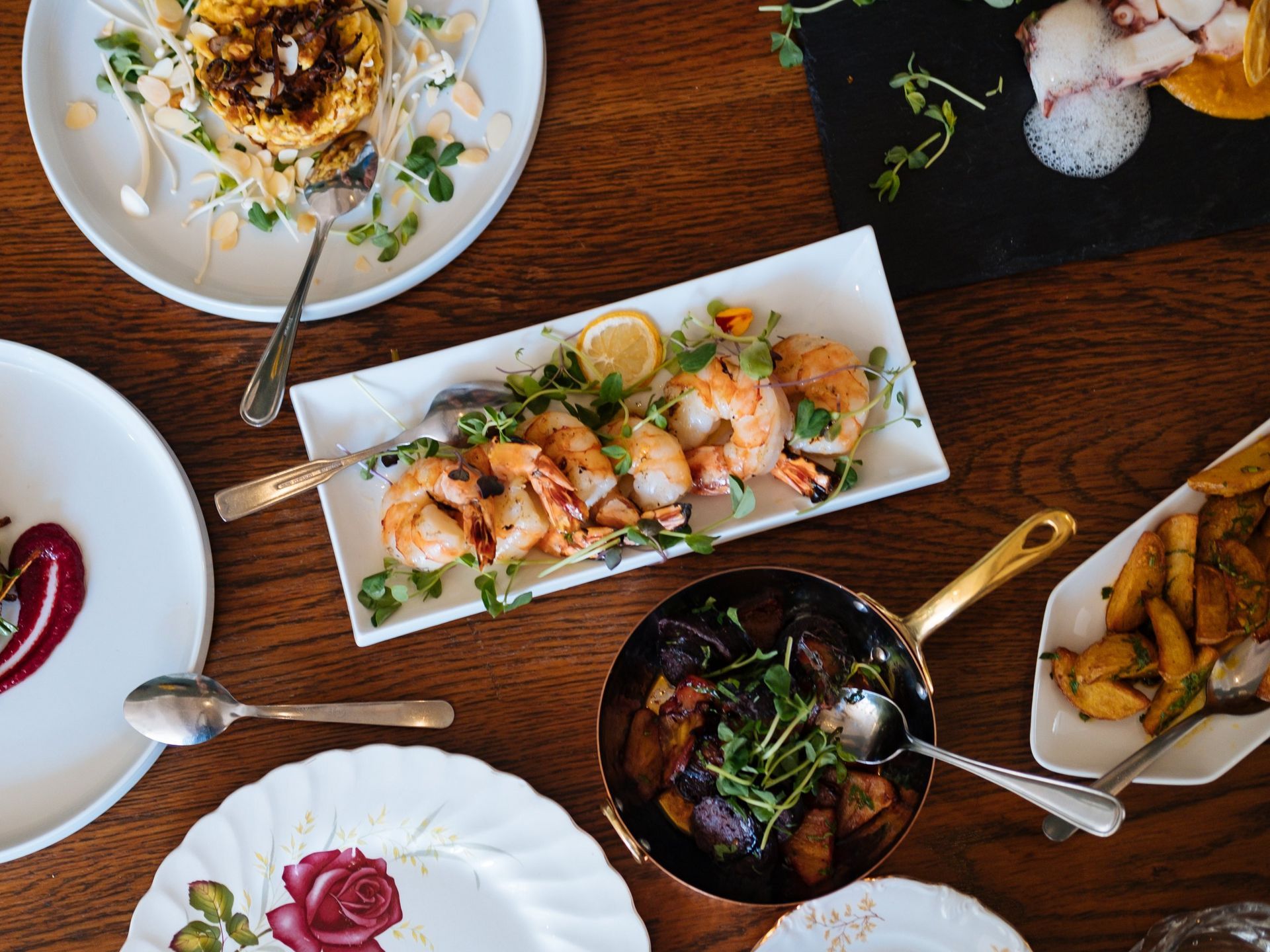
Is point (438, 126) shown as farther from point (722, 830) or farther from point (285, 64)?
point (722, 830)

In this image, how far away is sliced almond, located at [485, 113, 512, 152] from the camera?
4.56 ft

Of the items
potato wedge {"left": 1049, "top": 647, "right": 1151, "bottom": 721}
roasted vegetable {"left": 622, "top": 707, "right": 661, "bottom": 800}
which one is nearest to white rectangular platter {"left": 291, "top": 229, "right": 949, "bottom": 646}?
roasted vegetable {"left": 622, "top": 707, "right": 661, "bottom": 800}

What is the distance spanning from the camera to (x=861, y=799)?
4.29 feet

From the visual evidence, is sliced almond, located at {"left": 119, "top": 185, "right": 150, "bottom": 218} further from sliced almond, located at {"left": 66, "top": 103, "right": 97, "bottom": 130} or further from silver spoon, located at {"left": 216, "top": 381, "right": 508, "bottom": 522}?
silver spoon, located at {"left": 216, "top": 381, "right": 508, "bottom": 522}

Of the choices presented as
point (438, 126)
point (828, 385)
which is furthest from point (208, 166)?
point (828, 385)

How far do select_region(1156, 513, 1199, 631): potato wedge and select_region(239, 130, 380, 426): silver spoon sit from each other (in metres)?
1.33

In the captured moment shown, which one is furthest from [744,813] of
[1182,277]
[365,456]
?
[1182,277]

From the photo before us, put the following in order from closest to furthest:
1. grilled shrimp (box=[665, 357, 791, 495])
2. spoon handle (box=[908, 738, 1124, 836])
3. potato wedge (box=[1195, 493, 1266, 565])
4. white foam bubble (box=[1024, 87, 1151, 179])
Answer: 1. spoon handle (box=[908, 738, 1124, 836])
2. grilled shrimp (box=[665, 357, 791, 495])
3. potato wedge (box=[1195, 493, 1266, 565])
4. white foam bubble (box=[1024, 87, 1151, 179])

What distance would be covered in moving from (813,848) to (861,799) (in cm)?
10

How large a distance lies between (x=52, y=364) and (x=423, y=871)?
0.95 meters

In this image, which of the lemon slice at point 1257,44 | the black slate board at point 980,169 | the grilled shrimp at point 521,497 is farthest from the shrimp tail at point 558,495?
the lemon slice at point 1257,44

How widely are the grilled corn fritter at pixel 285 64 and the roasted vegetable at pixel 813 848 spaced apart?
1.27 meters

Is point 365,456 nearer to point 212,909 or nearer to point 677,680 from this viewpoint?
point 677,680

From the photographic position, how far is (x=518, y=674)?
4.50 feet
